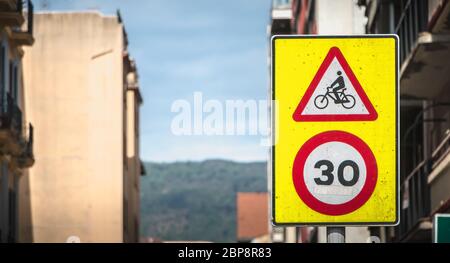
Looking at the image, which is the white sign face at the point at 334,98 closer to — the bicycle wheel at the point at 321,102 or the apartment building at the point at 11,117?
the bicycle wheel at the point at 321,102

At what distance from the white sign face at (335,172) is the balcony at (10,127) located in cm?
2909

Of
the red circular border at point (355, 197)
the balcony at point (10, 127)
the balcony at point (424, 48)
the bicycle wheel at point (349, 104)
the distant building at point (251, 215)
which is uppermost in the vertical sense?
the balcony at point (424, 48)

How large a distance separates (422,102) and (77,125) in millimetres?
27801

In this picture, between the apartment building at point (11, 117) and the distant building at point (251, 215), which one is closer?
the apartment building at point (11, 117)

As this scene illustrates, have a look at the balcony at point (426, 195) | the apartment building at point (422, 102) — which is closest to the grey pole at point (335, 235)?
the apartment building at point (422, 102)

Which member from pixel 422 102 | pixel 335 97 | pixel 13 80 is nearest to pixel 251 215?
pixel 13 80

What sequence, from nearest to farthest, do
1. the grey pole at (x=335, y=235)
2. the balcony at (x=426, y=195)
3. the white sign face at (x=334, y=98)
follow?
1. the grey pole at (x=335, y=235)
2. the white sign face at (x=334, y=98)
3. the balcony at (x=426, y=195)

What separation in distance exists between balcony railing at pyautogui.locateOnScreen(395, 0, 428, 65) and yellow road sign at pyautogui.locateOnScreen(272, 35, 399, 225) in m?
17.3

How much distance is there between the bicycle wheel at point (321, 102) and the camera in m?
7.33

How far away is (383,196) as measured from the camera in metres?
7.30

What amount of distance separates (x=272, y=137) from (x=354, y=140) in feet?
1.67

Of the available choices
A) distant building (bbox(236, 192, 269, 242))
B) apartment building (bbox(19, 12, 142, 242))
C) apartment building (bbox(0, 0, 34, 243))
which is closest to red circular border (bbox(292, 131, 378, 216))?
apartment building (bbox(0, 0, 34, 243))

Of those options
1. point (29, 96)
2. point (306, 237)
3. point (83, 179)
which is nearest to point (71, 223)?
point (83, 179)
